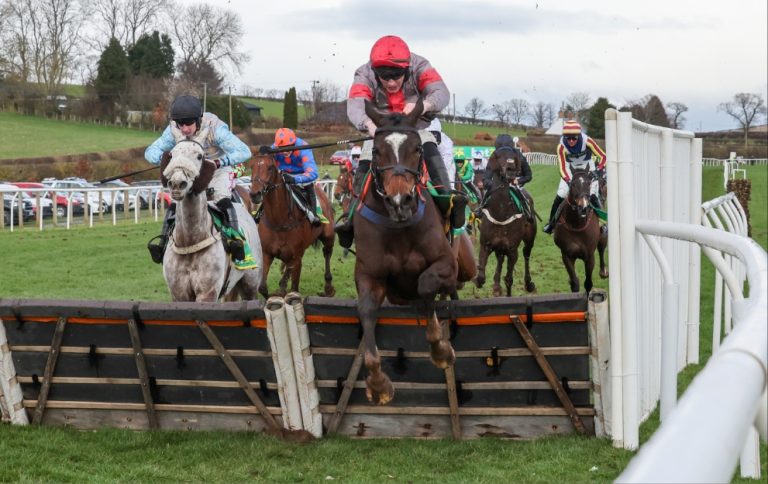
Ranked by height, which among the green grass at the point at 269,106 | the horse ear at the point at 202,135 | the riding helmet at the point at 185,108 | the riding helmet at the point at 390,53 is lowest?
the horse ear at the point at 202,135

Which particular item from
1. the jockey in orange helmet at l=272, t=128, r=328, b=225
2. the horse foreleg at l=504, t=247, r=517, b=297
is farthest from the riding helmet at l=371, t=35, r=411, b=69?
the horse foreleg at l=504, t=247, r=517, b=297

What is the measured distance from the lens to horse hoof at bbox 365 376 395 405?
5957mm

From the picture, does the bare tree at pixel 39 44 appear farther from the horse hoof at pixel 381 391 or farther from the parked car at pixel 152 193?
the horse hoof at pixel 381 391

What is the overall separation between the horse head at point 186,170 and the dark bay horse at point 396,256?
1783 millimetres

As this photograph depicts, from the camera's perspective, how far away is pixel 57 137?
52062 millimetres

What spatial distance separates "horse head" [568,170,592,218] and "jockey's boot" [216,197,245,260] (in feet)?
15.3

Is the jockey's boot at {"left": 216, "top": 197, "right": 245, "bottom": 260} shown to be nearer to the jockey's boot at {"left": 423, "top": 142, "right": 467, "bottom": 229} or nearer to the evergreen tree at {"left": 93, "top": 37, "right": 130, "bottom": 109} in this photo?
the jockey's boot at {"left": 423, "top": 142, "right": 467, "bottom": 229}

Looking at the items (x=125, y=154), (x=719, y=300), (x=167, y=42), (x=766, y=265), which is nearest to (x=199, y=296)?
(x=719, y=300)

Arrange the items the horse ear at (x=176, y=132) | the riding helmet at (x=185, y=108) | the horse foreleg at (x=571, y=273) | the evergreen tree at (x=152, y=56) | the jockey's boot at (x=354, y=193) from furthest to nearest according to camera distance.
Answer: the evergreen tree at (x=152, y=56)
the horse foreleg at (x=571, y=273)
the horse ear at (x=176, y=132)
the riding helmet at (x=185, y=108)
the jockey's boot at (x=354, y=193)

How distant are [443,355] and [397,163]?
1.28 m

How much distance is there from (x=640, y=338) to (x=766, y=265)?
14.4 feet

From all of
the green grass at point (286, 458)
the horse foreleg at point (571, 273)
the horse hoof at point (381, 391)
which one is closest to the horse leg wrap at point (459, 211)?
the horse hoof at point (381, 391)

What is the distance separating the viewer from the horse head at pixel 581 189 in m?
11.4

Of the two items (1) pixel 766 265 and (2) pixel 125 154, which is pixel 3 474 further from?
(2) pixel 125 154
